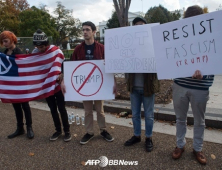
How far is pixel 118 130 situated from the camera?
398 cm

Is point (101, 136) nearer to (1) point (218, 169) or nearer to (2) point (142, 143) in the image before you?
(2) point (142, 143)

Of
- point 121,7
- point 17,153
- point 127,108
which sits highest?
point 121,7

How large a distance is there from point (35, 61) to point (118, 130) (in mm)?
2066

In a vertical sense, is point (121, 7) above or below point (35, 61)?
above

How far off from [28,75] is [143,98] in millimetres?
2205

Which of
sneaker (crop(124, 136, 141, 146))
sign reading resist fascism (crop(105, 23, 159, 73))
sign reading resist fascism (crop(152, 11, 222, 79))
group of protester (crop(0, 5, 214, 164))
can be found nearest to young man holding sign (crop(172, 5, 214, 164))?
group of protester (crop(0, 5, 214, 164))

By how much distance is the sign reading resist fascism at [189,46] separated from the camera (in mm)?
2324

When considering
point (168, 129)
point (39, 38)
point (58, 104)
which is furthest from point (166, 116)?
point (39, 38)

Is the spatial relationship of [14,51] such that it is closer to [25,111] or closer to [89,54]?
[25,111]

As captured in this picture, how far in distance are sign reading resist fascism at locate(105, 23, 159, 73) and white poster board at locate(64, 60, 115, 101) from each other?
223 mm

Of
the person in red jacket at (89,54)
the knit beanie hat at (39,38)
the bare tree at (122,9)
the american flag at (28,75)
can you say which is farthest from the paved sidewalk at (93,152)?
the bare tree at (122,9)

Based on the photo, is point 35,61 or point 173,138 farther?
point 35,61

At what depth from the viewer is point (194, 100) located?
8.51 ft

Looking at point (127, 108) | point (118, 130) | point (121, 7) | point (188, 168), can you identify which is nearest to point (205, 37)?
point (188, 168)
